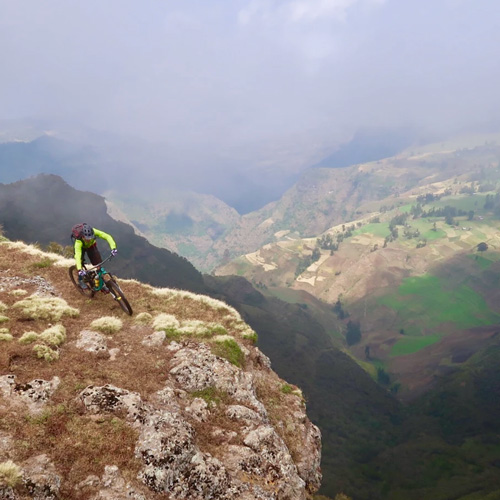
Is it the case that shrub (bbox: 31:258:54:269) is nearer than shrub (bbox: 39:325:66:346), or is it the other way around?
shrub (bbox: 39:325:66:346)

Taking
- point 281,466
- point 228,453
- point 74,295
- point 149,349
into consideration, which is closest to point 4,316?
point 74,295

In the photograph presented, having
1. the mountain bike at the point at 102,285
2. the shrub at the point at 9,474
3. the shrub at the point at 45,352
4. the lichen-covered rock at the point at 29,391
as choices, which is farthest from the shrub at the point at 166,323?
the shrub at the point at 9,474

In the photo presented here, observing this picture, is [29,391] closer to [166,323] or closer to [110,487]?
[110,487]

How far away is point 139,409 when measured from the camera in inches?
499

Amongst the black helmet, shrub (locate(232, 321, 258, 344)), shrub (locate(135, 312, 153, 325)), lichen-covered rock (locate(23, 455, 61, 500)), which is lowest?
shrub (locate(232, 321, 258, 344))

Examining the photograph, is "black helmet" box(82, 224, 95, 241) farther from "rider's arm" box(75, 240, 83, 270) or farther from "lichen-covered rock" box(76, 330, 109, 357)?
"lichen-covered rock" box(76, 330, 109, 357)

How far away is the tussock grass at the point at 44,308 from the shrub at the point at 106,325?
86.9 inches

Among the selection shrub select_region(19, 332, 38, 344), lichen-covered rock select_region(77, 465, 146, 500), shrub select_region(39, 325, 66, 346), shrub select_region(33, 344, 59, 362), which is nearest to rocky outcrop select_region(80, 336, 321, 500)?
lichen-covered rock select_region(77, 465, 146, 500)

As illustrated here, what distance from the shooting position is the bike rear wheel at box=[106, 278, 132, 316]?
2244cm

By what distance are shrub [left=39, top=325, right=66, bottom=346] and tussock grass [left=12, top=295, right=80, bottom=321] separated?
218 centimetres

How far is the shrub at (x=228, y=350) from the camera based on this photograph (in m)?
18.9

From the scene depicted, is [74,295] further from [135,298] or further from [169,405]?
[169,405]

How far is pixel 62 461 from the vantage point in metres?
10.2

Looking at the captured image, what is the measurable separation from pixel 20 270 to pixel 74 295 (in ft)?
22.9
